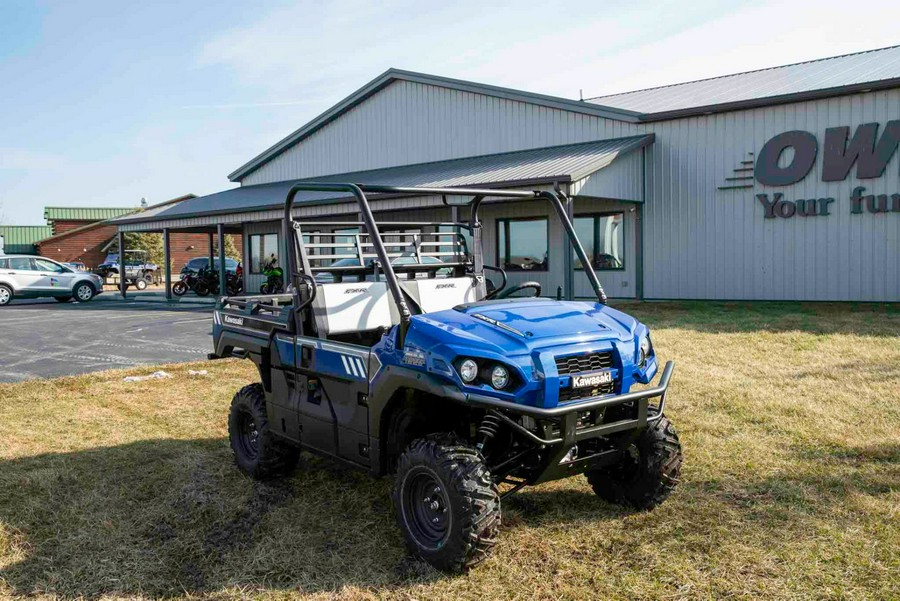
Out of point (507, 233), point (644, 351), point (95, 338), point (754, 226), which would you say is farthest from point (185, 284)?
point (644, 351)

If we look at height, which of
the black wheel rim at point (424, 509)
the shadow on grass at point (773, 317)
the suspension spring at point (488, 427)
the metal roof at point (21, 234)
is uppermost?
the metal roof at point (21, 234)

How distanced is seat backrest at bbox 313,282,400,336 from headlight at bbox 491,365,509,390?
1159 millimetres

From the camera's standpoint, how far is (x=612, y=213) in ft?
60.5

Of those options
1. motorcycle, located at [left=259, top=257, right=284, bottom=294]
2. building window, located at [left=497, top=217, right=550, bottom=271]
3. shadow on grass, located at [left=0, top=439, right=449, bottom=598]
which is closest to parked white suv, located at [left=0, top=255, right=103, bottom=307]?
motorcycle, located at [left=259, top=257, right=284, bottom=294]

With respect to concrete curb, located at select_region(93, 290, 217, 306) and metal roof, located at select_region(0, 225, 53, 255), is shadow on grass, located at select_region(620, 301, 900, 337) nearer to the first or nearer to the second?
concrete curb, located at select_region(93, 290, 217, 306)

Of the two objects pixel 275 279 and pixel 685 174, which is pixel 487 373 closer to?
pixel 685 174

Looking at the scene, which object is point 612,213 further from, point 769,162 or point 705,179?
point 769,162

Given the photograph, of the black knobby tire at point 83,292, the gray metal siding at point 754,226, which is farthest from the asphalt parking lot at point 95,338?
the gray metal siding at point 754,226

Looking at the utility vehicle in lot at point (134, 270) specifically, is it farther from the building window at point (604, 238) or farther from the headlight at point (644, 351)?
the headlight at point (644, 351)

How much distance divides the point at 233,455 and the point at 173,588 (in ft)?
7.20

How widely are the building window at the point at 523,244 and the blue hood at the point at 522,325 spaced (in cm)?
1561

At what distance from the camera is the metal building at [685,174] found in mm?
15000

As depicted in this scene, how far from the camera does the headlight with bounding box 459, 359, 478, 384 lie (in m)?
3.59

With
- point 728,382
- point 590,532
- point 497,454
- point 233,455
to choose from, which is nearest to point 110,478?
point 233,455
